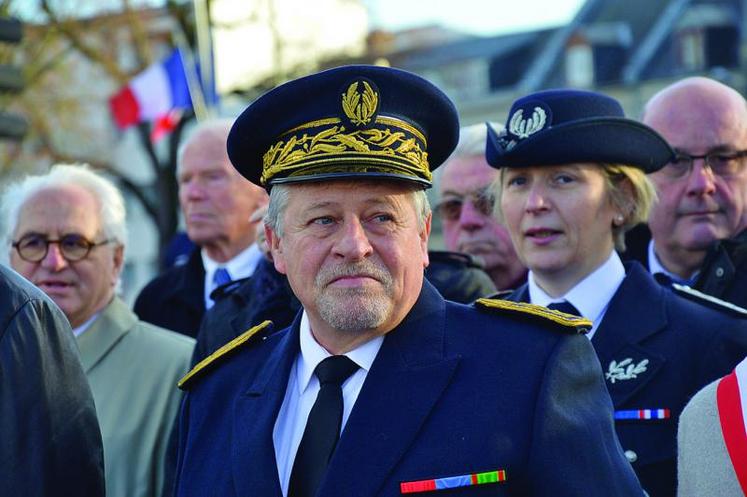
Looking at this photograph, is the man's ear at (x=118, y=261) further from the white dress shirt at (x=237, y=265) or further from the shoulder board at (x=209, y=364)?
the shoulder board at (x=209, y=364)

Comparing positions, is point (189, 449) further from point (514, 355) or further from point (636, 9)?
point (636, 9)

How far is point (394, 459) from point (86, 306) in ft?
8.44

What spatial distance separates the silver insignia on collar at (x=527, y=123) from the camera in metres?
4.41

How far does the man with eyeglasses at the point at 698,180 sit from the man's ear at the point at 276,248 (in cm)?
207

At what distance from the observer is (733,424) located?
300 cm

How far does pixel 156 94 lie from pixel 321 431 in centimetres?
1316

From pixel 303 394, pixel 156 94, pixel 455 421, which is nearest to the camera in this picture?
pixel 455 421

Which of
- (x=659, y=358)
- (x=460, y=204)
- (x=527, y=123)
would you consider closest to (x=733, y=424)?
(x=659, y=358)

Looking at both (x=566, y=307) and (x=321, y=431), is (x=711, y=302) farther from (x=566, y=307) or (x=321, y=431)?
(x=321, y=431)

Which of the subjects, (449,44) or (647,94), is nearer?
(647,94)

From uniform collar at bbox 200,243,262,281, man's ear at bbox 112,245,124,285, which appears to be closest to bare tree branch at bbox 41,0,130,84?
uniform collar at bbox 200,243,262,281

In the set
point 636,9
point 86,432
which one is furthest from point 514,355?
point 636,9

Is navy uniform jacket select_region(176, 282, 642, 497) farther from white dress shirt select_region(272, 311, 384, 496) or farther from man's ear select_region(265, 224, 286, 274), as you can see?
man's ear select_region(265, 224, 286, 274)

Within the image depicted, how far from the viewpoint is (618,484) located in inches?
118
